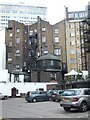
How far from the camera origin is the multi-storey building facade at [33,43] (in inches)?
3031

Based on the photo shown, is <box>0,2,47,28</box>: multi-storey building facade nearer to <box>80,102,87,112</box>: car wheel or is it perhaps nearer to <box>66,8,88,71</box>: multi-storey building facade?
<box>66,8,88,71</box>: multi-storey building facade

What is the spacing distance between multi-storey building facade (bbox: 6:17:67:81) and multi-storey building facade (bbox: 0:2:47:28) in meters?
57.1

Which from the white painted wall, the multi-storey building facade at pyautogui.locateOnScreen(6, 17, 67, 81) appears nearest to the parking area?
the white painted wall

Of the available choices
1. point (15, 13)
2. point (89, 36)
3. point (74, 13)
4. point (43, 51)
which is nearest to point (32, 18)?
point (15, 13)

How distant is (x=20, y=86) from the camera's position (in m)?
61.0

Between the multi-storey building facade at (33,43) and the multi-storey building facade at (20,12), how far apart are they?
187ft

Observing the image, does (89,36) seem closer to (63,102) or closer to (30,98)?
(30,98)

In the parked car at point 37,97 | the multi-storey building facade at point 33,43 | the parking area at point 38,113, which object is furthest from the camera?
the multi-storey building facade at point 33,43

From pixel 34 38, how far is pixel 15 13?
63.5 m

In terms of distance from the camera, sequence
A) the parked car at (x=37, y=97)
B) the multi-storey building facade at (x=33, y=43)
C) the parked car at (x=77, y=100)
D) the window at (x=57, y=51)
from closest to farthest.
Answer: the parked car at (x=77, y=100) < the parked car at (x=37, y=97) < the window at (x=57, y=51) < the multi-storey building facade at (x=33, y=43)

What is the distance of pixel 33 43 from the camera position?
7900 cm

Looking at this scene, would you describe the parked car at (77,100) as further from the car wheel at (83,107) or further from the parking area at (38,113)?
the parking area at (38,113)

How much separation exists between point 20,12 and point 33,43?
66774 mm

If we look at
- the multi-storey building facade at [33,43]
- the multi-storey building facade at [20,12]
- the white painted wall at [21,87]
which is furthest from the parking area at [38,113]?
the multi-storey building facade at [20,12]
